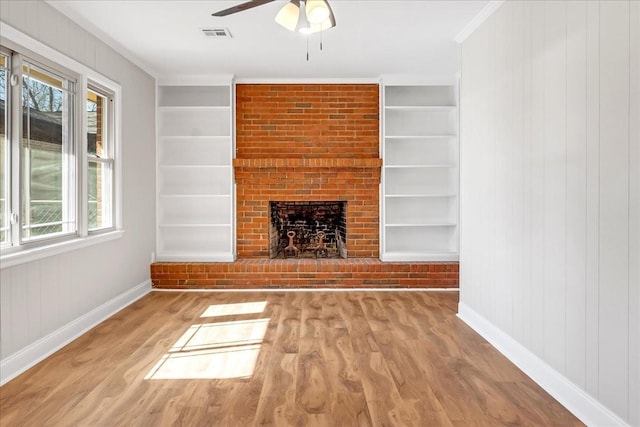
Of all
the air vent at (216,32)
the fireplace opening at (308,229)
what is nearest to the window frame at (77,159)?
the air vent at (216,32)

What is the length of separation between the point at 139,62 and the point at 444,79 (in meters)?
3.68

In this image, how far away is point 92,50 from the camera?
3.78 m

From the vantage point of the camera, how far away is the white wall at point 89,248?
2811mm

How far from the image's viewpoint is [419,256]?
17.8 ft

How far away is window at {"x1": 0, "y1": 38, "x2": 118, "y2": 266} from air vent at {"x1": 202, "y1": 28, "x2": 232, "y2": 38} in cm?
106

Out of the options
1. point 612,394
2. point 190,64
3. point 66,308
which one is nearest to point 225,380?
point 66,308

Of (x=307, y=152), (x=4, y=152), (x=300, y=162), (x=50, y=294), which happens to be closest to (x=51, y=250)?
(x=50, y=294)

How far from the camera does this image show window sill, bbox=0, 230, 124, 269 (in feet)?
8.79

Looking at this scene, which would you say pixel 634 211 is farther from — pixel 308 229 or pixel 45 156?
pixel 308 229

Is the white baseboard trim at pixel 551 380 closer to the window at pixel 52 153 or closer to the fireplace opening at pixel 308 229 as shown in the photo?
the fireplace opening at pixel 308 229

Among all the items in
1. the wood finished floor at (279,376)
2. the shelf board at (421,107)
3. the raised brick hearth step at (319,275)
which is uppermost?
the shelf board at (421,107)

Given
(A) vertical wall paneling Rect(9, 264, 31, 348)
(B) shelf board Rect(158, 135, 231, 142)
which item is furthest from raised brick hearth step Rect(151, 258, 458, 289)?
(A) vertical wall paneling Rect(9, 264, 31, 348)

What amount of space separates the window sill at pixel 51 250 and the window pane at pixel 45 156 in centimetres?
15

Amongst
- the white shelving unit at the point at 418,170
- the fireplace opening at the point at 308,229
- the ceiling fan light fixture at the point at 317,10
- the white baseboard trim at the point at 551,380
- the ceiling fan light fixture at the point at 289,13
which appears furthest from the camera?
the fireplace opening at the point at 308,229
